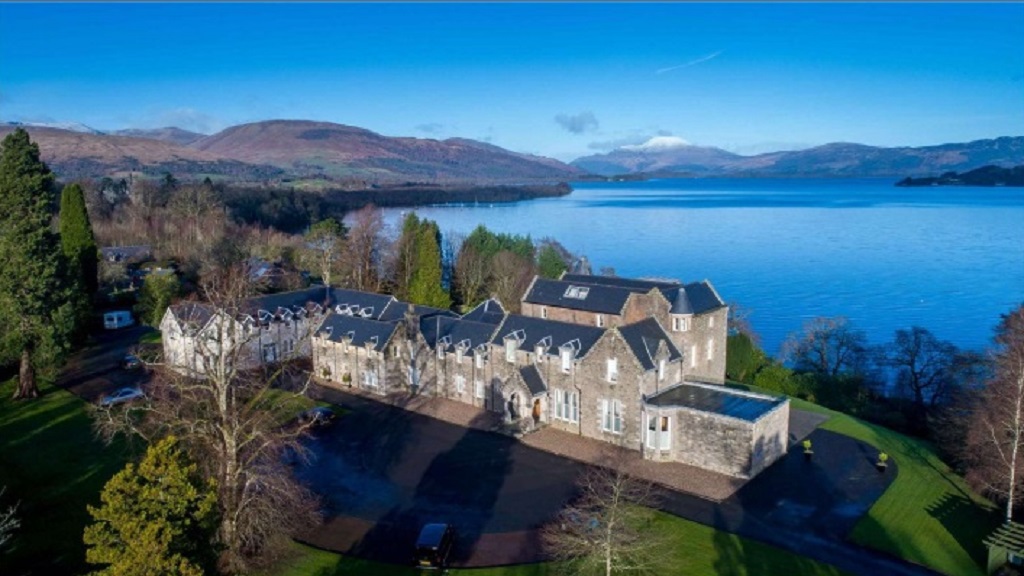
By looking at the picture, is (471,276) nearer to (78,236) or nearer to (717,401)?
(78,236)

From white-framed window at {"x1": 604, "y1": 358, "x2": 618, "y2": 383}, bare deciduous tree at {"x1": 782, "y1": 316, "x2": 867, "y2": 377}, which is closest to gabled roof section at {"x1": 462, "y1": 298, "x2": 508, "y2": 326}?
white-framed window at {"x1": 604, "y1": 358, "x2": 618, "y2": 383}

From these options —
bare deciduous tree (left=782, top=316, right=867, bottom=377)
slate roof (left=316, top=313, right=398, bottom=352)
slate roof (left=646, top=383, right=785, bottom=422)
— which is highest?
slate roof (left=316, top=313, right=398, bottom=352)

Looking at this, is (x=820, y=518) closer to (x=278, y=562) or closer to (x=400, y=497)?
(x=400, y=497)

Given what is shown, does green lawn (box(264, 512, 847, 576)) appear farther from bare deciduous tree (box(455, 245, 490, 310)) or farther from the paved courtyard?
bare deciduous tree (box(455, 245, 490, 310))

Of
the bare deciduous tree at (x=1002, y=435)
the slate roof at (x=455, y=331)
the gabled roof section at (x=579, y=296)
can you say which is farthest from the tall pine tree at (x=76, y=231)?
the bare deciduous tree at (x=1002, y=435)

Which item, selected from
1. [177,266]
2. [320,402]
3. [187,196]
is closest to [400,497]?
[320,402]

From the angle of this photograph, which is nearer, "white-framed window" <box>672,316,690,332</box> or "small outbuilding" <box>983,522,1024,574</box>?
"small outbuilding" <box>983,522,1024,574</box>
